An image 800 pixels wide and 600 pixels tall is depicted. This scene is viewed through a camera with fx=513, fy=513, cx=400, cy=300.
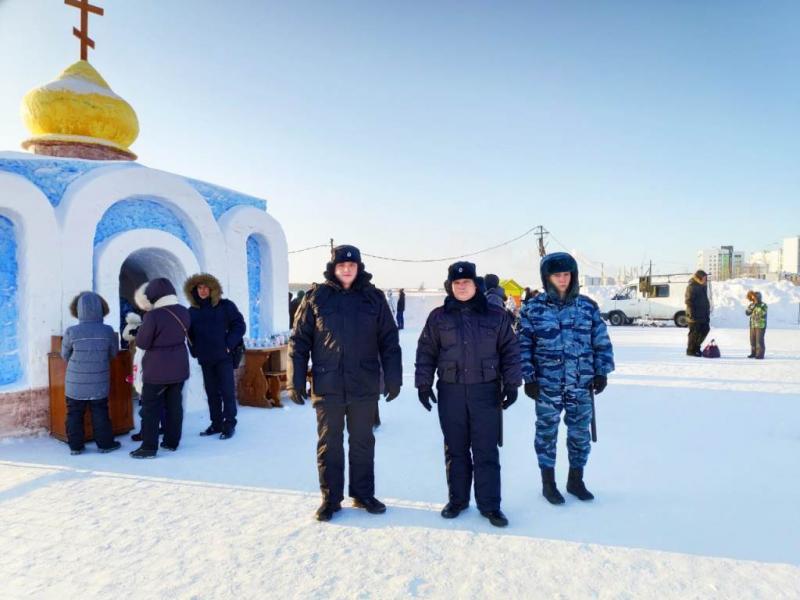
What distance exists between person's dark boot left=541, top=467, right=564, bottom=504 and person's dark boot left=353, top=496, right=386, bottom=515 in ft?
3.75

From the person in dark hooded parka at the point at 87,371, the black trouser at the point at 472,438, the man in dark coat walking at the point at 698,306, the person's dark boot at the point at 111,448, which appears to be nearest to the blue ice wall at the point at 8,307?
the person in dark hooded parka at the point at 87,371

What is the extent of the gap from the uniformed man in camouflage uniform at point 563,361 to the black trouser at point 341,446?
116 centimetres

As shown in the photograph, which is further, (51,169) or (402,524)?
(51,169)

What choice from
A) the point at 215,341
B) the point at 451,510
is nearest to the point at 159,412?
the point at 215,341

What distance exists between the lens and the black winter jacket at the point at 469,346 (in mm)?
3271

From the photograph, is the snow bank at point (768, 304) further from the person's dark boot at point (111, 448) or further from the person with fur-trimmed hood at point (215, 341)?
the person's dark boot at point (111, 448)

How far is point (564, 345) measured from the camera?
3.54 m

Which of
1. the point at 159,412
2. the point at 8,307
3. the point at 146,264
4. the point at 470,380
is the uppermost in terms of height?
the point at 146,264

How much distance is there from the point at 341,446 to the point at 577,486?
5.52ft

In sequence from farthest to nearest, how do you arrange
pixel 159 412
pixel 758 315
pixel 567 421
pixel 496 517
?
pixel 758 315, pixel 159 412, pixel 567 421, pixel 496 517

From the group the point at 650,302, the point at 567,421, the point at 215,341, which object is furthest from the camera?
the point at 650,302

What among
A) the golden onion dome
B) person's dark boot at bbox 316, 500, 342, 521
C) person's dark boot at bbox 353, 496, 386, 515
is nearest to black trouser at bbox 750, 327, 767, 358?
person's dark boot at bbox 353, 496, 386, 515

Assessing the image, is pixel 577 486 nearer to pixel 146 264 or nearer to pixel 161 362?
pixel 161 362

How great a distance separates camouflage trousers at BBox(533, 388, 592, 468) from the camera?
140 inches
